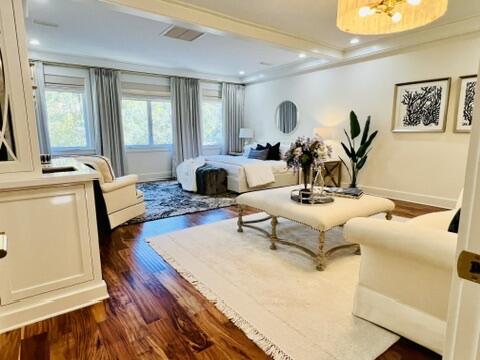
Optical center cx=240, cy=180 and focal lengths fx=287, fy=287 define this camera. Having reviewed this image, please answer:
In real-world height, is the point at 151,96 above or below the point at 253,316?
above

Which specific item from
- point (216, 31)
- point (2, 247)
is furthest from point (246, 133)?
point (2, 247)

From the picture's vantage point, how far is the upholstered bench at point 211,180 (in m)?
5.15

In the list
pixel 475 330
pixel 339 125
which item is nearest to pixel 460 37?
pixel 339 125

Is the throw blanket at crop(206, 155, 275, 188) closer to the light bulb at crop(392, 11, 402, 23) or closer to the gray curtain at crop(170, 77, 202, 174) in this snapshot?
the gray curtain at crop(170, 77, 202, 174)

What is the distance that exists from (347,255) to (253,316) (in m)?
1.30

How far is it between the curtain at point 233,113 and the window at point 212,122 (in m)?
0.18

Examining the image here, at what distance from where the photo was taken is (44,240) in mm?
1854

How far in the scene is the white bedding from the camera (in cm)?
515

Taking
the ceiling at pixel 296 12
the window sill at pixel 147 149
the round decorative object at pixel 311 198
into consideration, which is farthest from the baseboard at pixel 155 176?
the round decorative object at pixel 311 198

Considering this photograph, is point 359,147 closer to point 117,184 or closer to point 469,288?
point 117,184

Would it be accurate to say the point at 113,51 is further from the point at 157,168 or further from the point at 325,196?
the point at 325,196

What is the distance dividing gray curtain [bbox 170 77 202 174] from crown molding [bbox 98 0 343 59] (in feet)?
10.4

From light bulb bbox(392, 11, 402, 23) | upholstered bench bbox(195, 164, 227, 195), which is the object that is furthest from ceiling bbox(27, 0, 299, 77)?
light bulb bbox(392, 11, 402, 23)

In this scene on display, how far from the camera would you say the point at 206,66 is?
650 centimetres
